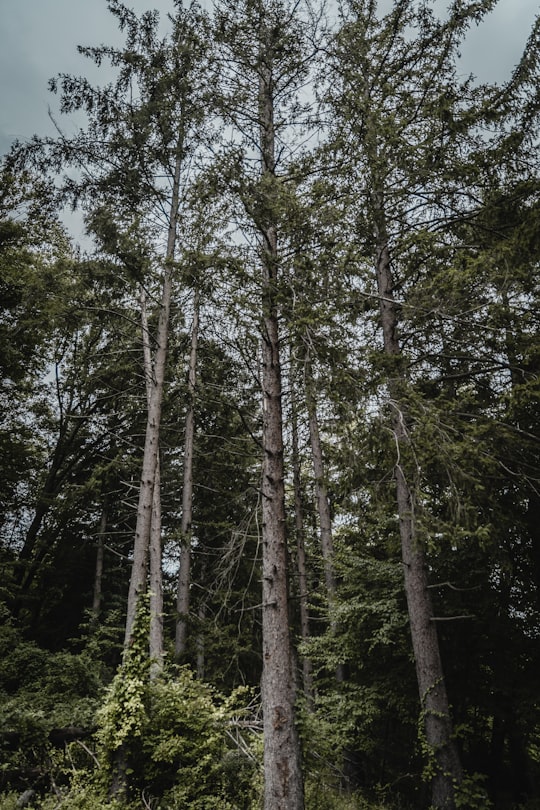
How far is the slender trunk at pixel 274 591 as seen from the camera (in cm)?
438

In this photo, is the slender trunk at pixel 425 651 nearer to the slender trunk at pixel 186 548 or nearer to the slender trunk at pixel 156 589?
the slender trunk at pixel 156 589

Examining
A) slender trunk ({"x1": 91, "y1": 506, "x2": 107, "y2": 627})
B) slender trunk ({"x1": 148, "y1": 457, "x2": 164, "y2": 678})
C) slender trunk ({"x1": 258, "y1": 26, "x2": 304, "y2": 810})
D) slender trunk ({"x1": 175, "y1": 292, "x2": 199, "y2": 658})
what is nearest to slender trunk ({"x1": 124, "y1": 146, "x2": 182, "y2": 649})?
slender trunk ({"x1": 148, "y1": 457, "x2": 164, "y2": 678})

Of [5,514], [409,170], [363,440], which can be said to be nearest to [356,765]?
[363,440]

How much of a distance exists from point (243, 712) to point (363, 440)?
3739 millimetres

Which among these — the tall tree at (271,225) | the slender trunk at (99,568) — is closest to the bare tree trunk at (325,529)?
the tall tree at (271,225)

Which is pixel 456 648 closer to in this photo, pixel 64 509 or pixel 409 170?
pixel 409 170

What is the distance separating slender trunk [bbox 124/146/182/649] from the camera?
7.77 meters

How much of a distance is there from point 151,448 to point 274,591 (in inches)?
193

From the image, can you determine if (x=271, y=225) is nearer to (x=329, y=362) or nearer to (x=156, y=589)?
(x=329, y=362)

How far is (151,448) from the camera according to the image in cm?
909

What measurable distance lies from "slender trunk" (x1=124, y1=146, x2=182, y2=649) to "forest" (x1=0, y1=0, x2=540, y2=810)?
68 millimetres

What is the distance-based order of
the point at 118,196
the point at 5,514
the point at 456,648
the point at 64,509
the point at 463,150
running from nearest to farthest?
the point at 463,150 → the point at 456,648 → the point at 118,196 → the point at 64,509 → the point at 5,514

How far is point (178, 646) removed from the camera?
1107 centimetres

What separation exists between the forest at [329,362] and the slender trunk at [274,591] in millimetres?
31
